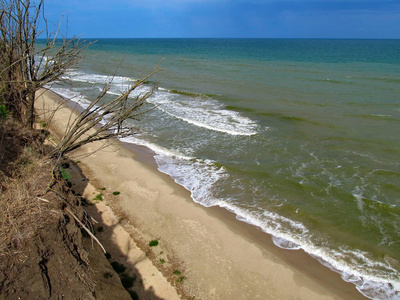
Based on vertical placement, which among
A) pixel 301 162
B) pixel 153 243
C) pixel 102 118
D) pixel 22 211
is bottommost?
pixel 153 243

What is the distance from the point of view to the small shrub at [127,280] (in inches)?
239

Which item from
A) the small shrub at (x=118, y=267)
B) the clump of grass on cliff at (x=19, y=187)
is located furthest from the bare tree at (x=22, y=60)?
the small shrub at (x=118, y=267)

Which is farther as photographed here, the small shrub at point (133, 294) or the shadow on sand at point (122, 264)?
the shadow on sand at point (122, 264)

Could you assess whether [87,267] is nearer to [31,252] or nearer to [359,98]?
[31,252]

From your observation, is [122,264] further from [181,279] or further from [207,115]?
[207,115]

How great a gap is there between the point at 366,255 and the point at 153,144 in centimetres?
1019

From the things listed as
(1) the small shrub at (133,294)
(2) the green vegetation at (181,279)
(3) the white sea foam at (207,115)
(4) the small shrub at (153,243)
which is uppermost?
(3) the white sea foam at (207,115)

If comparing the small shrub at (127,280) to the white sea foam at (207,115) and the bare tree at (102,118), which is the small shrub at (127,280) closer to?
the bare tree at (102,118)

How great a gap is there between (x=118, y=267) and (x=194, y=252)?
1.87 meters

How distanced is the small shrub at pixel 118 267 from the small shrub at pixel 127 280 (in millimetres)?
149

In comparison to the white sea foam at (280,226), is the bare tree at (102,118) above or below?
above

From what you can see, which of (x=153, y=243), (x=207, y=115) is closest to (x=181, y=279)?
(x=153, y=243)

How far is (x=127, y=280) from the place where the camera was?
6.16 m

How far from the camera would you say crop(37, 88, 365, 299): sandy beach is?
634 cm
